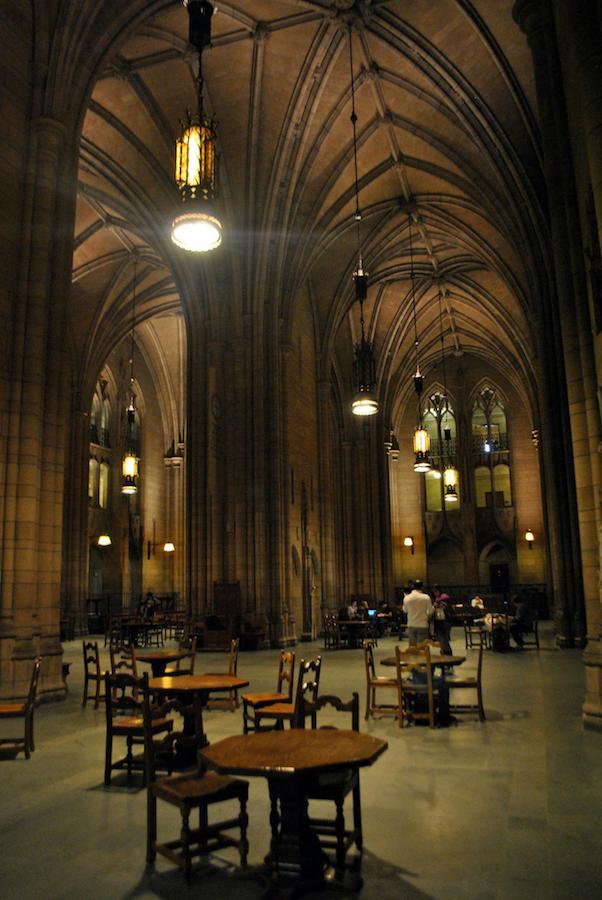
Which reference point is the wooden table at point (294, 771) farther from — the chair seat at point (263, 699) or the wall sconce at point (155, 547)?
the wall sconce at point (155, 547)

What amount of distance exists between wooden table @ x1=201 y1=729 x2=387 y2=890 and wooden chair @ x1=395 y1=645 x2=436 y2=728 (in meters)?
3.96

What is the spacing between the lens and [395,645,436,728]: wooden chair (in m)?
8.21

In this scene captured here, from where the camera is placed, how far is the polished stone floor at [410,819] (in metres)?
4.02

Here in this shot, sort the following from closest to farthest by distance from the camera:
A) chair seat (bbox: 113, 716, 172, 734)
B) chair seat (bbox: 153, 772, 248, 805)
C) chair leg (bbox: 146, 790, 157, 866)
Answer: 1. chair seat (bbox: 153, 772, 248, 805)
2. chair leg (bbox: 146, 790, 157, 866)
3. chair seat (bbox: 113, 716, 172, 734)

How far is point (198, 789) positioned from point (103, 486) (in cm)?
2897

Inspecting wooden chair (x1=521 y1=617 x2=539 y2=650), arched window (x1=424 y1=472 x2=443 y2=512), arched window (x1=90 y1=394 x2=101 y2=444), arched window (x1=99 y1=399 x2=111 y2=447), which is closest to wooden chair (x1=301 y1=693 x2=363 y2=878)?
wooden chair (x1=521 y1=617 x2=539 y2=650)

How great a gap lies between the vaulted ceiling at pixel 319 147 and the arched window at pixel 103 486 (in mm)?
7020

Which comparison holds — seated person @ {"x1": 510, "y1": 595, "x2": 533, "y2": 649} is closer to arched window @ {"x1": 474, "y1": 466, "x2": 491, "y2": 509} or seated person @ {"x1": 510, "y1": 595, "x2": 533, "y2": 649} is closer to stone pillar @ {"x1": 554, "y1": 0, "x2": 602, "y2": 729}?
stone pillar @ {"x1": 554, "y1": 0, "x2": 602, "y2": 729}

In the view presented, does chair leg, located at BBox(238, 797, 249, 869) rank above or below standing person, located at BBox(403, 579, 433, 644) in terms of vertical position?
below

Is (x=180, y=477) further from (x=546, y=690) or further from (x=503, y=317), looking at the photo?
(x=546, y=690)

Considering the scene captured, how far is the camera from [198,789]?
4.46m

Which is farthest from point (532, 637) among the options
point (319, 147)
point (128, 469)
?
point (319, 147)

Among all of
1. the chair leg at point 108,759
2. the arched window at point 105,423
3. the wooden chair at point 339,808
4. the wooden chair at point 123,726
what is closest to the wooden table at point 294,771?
the wooden chair at point 339,808

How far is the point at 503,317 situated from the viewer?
31.2 m
